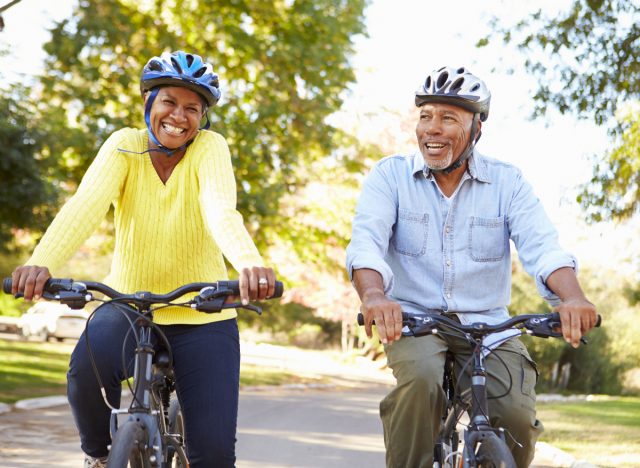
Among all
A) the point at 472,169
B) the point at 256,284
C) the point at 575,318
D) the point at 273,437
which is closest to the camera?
the point at 256,284

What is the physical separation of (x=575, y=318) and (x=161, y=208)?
176 centimetres

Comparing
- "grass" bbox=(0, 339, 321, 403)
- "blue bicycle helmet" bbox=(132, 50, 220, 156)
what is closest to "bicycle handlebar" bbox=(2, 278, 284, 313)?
"blue bicycle helmet" bbox=(132, 50, 220, 156)

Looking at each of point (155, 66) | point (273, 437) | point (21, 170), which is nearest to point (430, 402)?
point (155, 66)

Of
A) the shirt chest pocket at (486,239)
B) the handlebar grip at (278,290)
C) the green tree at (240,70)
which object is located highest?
the green tree at (240,70)

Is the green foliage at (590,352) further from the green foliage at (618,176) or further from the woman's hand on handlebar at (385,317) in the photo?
the woman's hand on handlebar at (385,317)

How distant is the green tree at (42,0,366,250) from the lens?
18.0 metres

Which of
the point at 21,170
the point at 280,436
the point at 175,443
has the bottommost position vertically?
the point at 280,436

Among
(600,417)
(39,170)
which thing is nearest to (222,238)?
(39,170)

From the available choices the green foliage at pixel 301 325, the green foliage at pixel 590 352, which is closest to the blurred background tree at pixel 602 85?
the green foliage at pixel 590 352

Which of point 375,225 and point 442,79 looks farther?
point 442,79

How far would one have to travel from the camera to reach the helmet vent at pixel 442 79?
448 centimetres

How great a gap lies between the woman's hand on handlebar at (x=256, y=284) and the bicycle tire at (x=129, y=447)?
62 cm

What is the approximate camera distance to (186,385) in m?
4.29

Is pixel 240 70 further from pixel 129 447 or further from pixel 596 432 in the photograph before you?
pixel 129 447
